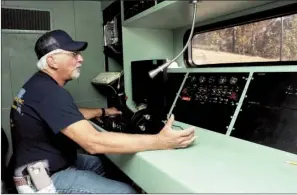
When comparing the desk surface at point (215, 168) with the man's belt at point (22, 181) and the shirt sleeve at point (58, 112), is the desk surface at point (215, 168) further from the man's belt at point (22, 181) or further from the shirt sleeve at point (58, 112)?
the man's belt at point (22, 181)

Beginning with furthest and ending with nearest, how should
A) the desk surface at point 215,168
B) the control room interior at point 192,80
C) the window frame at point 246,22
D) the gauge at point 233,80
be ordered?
the gauge at point 233,80 < the window frame at point 246,22 < the control room interior at point 192,80 < the desk surface at point 215,168

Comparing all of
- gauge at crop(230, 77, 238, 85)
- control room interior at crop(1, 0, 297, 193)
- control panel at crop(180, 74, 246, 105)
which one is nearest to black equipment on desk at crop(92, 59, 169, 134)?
control room interior at crop(1, 0, 297, 193)

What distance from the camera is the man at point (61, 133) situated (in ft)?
4.12

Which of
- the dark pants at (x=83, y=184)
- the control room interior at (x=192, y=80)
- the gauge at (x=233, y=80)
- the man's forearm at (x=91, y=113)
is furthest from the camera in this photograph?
the man's forearm at (x=91, y=113)

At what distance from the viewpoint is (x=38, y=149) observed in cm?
141

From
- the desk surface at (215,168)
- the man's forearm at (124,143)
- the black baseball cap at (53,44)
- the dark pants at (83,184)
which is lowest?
the dark pants at (83,184)

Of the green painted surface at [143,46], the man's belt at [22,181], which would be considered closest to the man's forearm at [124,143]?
the man's belt at [22,181]

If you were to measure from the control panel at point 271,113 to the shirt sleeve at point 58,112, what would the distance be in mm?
859

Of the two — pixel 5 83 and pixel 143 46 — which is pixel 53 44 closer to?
pixel 143 46

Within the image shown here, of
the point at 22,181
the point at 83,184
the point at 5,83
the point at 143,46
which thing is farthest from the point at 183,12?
the point at 5,83

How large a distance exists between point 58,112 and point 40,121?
0.18 metres

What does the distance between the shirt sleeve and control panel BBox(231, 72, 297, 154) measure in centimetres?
86

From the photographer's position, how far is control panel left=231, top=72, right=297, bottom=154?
3.96 feet

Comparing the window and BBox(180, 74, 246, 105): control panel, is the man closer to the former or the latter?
BBox(180, 74, 246, 105): control panel
